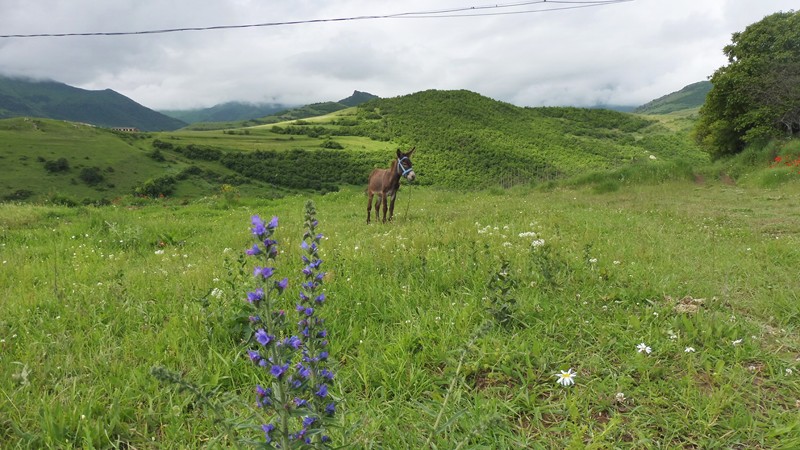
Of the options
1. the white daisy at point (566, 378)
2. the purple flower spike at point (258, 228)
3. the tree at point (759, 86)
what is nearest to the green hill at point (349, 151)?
the tree at point (759, 86)

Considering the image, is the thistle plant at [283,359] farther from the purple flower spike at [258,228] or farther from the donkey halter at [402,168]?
the donkey halter at [402,168]

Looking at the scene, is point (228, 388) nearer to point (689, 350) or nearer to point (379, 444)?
point (379, 444)

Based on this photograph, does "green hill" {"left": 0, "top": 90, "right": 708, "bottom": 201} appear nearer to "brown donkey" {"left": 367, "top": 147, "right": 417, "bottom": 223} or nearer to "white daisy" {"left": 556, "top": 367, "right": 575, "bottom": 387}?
"brown donkey" {"left": 367, "top": 147, "right": 417, "bottom": 223}

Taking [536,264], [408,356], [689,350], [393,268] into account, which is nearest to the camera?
[689,350]

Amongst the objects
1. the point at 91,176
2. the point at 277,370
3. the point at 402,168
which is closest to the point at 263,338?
the point at 277,370

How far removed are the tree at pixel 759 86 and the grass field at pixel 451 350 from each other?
2548cm

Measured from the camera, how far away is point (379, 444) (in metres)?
2.49

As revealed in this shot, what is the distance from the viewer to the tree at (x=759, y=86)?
80.4ft

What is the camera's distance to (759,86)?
25359mm

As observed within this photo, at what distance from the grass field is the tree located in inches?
1003

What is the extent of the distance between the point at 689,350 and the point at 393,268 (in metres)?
3.75

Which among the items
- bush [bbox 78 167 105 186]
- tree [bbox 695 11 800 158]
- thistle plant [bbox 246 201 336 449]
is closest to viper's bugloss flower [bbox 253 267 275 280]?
thistle plant [bbox 246 201 336 449]

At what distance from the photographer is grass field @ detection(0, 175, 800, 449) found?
2650 millimetres

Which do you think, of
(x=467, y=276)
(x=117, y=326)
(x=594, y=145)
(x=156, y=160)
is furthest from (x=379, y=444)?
(x=156, y=160)
